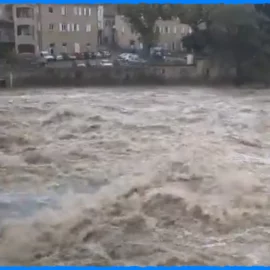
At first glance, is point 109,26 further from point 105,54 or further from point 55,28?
point 55,28

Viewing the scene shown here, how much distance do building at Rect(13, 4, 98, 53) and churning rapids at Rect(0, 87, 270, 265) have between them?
28.8 inches

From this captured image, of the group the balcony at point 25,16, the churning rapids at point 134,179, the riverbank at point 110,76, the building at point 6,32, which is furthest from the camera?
the riverbank at point 110,76

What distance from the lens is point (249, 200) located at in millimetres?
3309

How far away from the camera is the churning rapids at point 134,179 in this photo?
8.52ft

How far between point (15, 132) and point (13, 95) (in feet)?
5.76

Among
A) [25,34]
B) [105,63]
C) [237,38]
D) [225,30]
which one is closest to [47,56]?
[25,34]

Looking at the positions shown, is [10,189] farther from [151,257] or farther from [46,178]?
[151,257]

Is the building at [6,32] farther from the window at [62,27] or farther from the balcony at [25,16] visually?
the window at [62,27]

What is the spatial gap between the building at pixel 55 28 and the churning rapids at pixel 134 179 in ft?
2.40

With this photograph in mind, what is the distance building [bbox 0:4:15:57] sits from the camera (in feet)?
22.6

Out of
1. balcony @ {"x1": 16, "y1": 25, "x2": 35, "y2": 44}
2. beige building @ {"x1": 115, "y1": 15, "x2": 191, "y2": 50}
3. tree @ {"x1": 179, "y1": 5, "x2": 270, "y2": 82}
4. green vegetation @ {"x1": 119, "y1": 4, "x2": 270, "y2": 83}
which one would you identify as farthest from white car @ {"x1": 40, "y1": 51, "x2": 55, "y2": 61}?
tree @ {"x1": 179, "y1": 5, "x2": 270, "y2": 82}

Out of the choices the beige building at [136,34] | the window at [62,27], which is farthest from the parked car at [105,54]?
the window at [62,27]

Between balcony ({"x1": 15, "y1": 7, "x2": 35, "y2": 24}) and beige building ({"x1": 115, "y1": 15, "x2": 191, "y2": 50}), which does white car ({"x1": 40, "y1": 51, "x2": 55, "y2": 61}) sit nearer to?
balcony ({"x1": 15, "y1": 7, "x2": 35, "y2": 24})

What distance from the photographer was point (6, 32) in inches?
276
